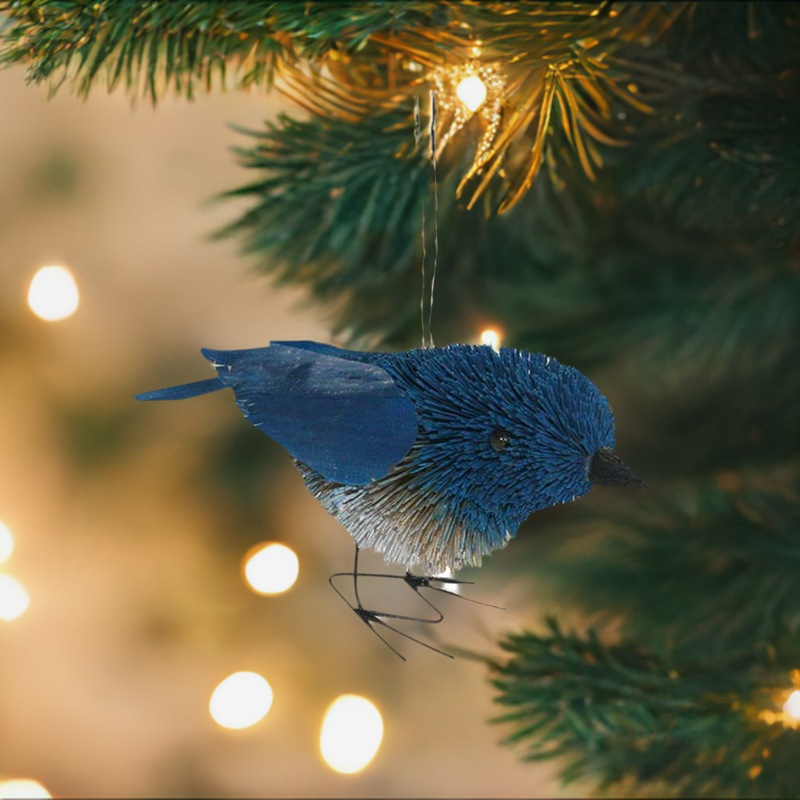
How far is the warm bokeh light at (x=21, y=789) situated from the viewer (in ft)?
1.50

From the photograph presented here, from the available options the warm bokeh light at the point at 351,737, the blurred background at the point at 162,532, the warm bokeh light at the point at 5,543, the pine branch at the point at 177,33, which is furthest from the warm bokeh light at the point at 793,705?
the warm bokeh light at the point at 5,543

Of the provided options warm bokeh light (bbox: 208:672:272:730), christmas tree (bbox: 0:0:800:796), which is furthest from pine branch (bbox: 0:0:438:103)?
warm bokeh light (bbox: 208:672:272:730)

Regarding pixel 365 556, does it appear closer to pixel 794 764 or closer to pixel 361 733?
pixel 361 733

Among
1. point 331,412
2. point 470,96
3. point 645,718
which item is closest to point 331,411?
point 331,412

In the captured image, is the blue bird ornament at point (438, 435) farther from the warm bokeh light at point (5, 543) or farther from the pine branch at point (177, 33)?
the warm bokeh light at point (5, 543)

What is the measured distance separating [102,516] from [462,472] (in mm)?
378

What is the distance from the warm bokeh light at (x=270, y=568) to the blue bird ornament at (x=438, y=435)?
31cm

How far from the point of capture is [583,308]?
0.39 m

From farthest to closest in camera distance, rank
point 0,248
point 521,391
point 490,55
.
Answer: point 0,248
point 490,55
point 521,391

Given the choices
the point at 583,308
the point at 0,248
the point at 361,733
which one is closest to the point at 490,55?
the point at 583,308

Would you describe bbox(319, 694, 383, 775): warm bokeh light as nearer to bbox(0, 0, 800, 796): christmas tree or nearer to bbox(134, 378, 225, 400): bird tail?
bbox(0, 0, 800, 796): christmas tree

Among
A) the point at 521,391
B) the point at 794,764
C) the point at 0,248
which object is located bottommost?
the point at 794,764

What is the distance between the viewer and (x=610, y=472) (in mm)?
184

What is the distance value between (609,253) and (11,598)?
1.64ft
